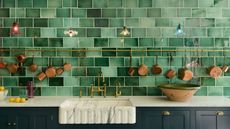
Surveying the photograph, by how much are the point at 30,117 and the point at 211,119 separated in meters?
1.93

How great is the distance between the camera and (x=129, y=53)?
383 centimetres

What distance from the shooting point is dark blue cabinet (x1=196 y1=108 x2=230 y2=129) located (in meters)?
3.21

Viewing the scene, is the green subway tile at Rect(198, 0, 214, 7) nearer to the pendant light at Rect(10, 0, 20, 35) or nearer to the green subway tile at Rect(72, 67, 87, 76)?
the green subway tile at Rect(72, 67, 87, 76)

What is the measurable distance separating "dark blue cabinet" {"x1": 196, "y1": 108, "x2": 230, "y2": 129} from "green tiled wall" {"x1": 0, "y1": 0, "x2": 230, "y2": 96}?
0.77 metres

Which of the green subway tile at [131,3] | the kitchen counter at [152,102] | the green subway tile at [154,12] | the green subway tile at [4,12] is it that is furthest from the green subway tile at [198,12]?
the green subway tile at [4,12]

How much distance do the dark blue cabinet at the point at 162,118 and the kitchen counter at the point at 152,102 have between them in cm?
7

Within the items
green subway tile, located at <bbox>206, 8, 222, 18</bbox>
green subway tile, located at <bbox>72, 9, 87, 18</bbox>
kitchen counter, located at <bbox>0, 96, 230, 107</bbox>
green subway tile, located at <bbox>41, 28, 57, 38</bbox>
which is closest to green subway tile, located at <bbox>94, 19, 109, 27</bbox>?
green subway tile, located at <bbox>72, 9, 87, 18</bbox>

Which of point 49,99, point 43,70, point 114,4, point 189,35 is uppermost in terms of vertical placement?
point 114,4

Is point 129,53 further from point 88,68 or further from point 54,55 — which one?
point 54,55

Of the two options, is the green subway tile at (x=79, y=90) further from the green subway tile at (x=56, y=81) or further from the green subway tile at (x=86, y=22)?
the green subway tile at (x=86, y=22)

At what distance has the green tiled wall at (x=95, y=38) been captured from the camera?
3.83 metres

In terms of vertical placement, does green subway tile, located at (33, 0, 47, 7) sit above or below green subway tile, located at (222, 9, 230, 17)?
above

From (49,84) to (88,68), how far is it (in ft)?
1.76

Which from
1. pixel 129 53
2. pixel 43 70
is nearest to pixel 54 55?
pixel 43 70
